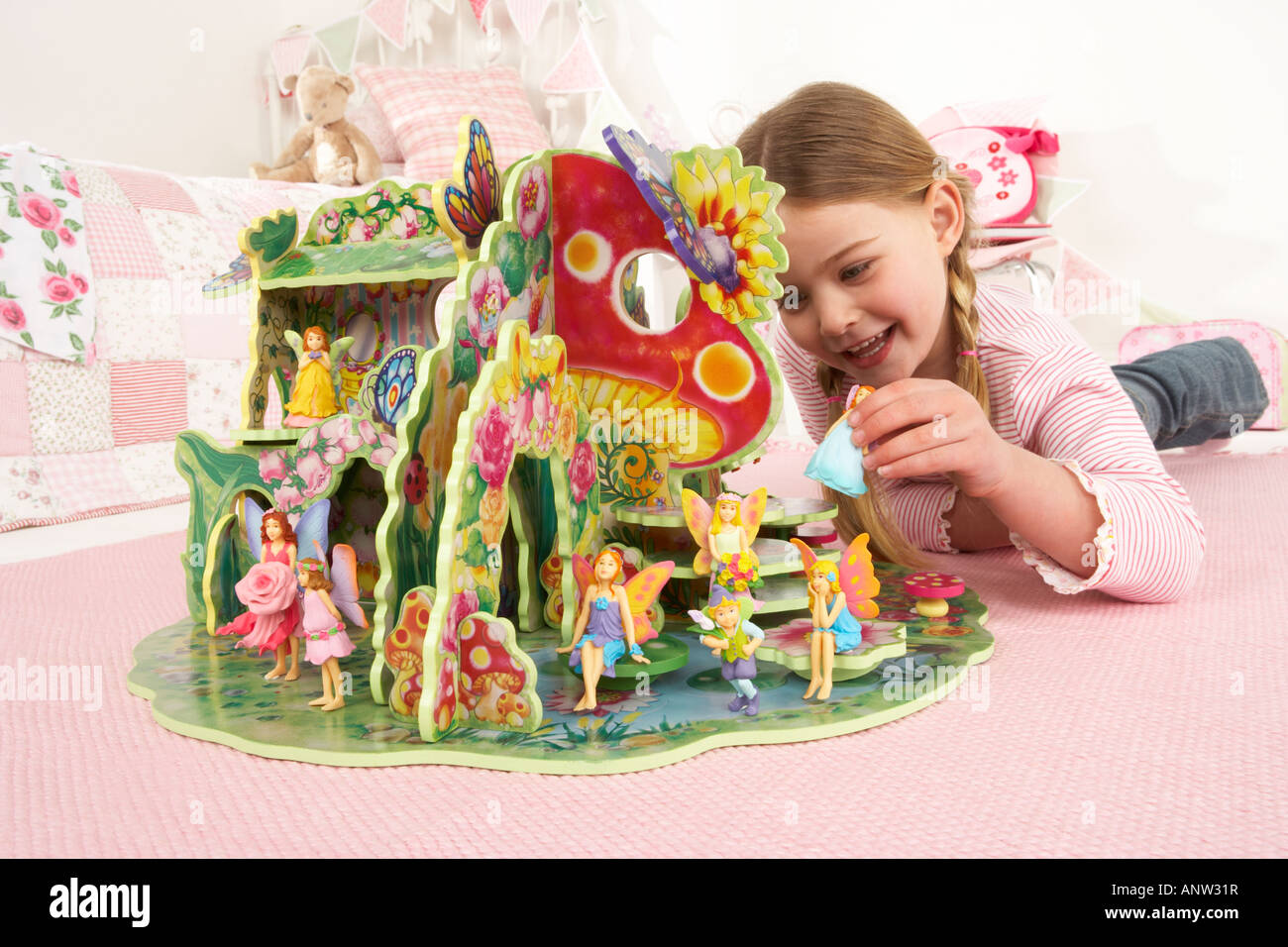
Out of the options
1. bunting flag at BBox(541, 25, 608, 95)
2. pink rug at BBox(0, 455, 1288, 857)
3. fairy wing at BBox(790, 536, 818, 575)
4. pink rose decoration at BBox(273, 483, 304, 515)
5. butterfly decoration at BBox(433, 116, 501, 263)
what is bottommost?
pink rug at BBox(0, 455, 1288, 857)

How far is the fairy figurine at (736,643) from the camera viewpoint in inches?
26.5

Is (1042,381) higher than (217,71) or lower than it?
lower

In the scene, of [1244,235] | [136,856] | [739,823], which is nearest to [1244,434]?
[1244,235]

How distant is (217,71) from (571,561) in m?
2.78

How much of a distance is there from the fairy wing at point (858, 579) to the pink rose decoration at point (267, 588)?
0.41 m

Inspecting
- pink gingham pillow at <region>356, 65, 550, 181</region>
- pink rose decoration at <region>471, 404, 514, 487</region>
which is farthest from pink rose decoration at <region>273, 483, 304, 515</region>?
pink gingham pillow at <region>356, 65, 550, 181</region>

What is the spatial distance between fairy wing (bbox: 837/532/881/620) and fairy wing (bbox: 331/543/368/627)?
0.38 meters

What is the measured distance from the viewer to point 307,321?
3.38ft

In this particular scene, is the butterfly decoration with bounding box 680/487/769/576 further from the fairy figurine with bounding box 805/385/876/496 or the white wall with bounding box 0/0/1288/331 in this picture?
the white wall with bounding box 0/0/1288/331

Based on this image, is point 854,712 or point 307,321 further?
point 307,321

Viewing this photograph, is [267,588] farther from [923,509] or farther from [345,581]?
[923,509]

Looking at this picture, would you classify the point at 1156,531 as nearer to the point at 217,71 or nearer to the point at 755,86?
the point at 755,86

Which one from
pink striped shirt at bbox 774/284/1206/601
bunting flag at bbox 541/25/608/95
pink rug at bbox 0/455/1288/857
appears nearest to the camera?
pink rug at bbox 0/455/1288/857

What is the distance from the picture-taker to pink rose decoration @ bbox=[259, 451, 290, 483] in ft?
2.89
